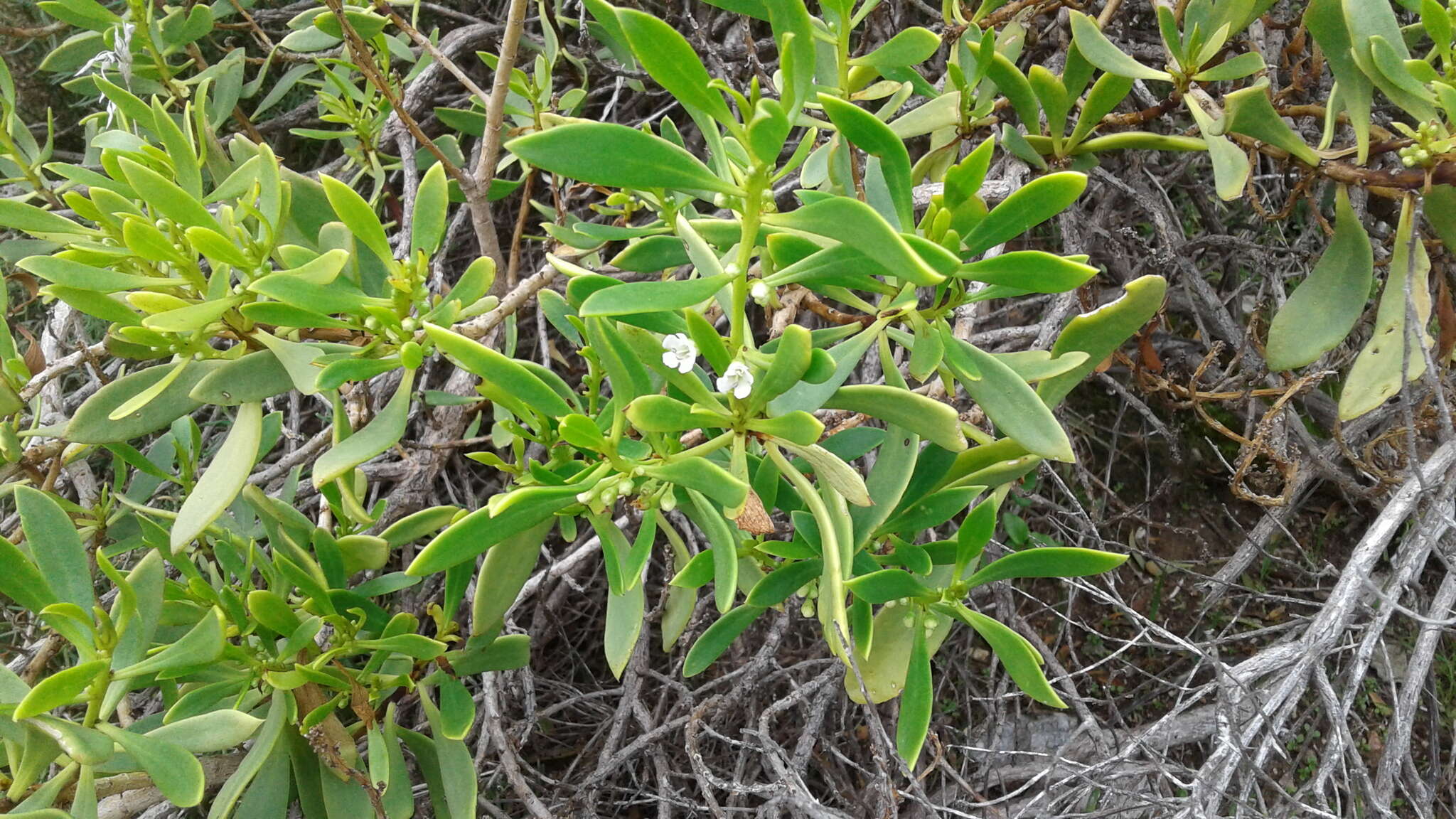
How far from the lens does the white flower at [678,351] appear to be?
0.98 m

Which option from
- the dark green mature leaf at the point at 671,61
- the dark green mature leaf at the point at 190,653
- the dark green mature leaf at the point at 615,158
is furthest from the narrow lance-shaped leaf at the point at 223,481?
the dark green mature leaf at the point at 671,61

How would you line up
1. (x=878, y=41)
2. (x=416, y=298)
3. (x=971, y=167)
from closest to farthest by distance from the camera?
(x=971, y=167) < (x=416, y=298) < (x=878, y=41)

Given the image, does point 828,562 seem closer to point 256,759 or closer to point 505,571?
point 505,571

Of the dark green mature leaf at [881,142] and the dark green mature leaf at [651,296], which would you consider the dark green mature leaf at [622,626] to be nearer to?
the dark green mature leaf at [651,296]

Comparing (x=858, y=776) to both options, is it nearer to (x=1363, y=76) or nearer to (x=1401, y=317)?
(x=1401, y=317)

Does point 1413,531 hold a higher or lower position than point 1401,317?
lower

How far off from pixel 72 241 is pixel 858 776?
5.78 feet

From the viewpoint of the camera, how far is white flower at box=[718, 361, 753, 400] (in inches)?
36.3

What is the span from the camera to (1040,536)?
6.59 feet

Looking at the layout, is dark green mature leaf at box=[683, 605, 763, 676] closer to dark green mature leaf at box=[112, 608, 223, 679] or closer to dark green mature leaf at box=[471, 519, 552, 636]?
dark green mature leaf at box=[471, 519, 552, 636]

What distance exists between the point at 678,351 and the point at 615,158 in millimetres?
227

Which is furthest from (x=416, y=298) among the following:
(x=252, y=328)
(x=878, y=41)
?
(x=878, y=41)

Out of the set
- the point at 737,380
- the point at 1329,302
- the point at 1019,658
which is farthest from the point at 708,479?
the point at 1329,302

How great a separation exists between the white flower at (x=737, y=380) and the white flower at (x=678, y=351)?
0.06 m
